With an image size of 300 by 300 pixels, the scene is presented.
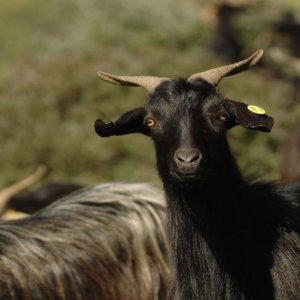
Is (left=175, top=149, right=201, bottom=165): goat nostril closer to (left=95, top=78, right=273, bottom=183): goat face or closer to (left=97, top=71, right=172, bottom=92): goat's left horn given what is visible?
(left=95, top=78, right=273, bottom=183): goat face

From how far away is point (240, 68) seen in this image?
623 centimetres

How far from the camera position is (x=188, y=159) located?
18.3ft

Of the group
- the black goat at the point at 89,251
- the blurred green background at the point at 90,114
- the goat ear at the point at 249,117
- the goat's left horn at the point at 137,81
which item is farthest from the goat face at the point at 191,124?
the blurred green background at the point at 90,114

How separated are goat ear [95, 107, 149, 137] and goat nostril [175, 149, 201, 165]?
0.55 m

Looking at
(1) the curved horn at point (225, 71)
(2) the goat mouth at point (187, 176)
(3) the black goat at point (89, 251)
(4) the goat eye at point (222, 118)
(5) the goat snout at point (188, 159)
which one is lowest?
(3) the black goat at point (89, 251)

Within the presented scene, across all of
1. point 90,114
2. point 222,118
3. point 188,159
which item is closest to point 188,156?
point 188,159

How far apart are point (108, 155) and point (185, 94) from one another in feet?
34.5

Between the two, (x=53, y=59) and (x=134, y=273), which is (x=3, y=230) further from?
(x=53, y=59)

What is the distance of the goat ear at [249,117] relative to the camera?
19.2 feet

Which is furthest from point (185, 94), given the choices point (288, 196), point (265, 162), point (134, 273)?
point (265, 162)

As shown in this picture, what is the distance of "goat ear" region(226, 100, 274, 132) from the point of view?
5840 mm

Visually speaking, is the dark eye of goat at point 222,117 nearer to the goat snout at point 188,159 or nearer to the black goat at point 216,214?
the black goat at point 216,214

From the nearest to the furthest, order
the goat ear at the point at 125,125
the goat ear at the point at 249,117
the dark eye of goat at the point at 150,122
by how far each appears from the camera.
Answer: the goat ear at the point at 249,117, the dark eye of goat at the point at 150,122, the goat ear at the point at 125,125

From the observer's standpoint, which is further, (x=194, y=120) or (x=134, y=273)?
(x=134, y=273)
